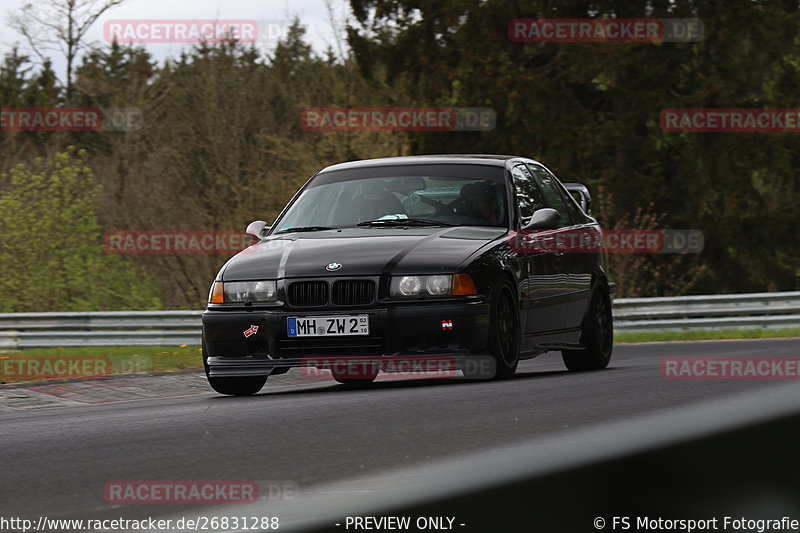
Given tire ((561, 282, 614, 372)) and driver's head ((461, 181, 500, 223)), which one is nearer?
driver's head ((461, 181, 500, 223))

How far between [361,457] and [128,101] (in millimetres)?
29638

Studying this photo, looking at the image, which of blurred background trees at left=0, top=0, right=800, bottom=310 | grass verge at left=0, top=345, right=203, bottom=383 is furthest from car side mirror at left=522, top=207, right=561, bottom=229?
blurred background trees at left=0, top=0, right=800, bottom=310

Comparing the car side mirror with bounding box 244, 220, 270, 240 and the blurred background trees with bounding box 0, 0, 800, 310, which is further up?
the blurred background trees with bounding box 0, 0, 800, 310

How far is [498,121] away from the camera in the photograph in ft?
102

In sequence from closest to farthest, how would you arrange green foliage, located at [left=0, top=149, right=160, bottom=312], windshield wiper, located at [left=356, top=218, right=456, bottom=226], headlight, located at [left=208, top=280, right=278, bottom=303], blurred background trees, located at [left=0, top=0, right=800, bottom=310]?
headlight, located at [left=208, top=280, right=278, bottom=303]
windshield wiper, located at [left=356, top=218, right=456, bottom=226]
green foliage, located at [left=0, top=149, right=160, bottom=312]
blurred background trees, located at [left=0, top=0, right=800, bottom=310]

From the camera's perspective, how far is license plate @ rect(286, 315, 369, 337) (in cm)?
Answer: 862

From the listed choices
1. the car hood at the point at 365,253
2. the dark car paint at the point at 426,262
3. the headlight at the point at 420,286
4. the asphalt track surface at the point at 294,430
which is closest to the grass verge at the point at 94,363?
the asphalt track surface at the point at 294,430

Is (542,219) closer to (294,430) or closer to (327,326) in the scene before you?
(327,326)

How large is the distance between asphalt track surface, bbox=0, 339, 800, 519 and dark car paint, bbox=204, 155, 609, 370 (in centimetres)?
55

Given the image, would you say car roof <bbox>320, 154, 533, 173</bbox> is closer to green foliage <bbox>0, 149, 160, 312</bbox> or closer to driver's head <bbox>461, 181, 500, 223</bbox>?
driver's head <bbox>461, 181, 500, 223</bbox>

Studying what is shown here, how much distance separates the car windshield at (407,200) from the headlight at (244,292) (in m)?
1.15

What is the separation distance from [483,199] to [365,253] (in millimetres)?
1482

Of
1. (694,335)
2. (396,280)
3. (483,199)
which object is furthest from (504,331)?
(694,335)

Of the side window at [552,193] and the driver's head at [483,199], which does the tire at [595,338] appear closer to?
the side window at [552,193]
